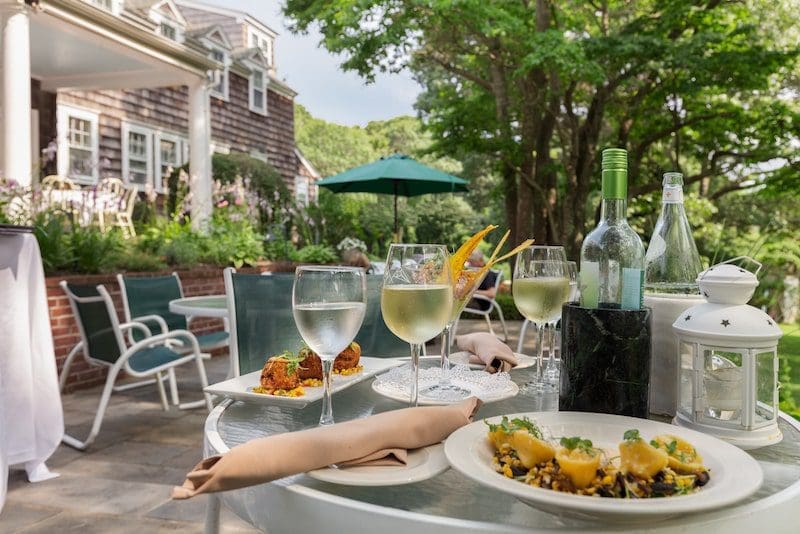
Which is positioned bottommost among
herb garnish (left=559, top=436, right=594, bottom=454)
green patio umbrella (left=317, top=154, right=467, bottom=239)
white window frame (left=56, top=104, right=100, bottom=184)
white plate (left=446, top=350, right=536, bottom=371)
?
white plate (left=446, top=350, right=536, bottom=371)

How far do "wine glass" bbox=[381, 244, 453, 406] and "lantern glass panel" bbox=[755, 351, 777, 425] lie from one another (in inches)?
17.7

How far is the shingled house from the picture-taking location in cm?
664

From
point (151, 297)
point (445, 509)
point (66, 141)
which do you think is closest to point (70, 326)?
point (151, 297)

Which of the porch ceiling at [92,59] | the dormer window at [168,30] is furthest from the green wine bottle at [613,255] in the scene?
the dormer window at [168,30]

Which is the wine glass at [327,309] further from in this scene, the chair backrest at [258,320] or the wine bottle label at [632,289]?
the chair backrest at [258,320]

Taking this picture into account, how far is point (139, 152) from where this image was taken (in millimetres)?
12852

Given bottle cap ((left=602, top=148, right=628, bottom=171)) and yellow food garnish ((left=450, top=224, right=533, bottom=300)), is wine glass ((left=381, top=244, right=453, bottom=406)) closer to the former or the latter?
yellow food garnish ((left=450, top=224, right=533, bottom=300))

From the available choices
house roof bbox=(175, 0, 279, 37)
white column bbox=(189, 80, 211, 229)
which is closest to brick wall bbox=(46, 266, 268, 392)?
white column bbox=(189, 80, 211, 229)

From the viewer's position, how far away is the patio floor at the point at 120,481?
254 cm

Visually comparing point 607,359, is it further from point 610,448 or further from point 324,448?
point 324,448

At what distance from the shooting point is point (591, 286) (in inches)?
37.0

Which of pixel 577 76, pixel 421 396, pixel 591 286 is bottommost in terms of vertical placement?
pixel 421 396

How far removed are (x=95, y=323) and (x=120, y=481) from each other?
126 centimetres

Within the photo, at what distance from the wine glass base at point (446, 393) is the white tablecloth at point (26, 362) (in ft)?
7.79
